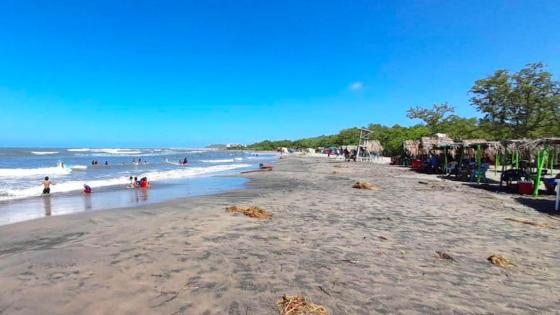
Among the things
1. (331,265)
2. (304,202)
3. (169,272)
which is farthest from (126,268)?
(304,202)

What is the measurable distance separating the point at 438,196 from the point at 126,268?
10532 mm

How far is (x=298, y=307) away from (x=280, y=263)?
4.84ft

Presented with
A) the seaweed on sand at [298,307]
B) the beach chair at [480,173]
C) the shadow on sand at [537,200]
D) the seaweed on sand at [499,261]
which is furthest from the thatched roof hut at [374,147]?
Answer: the seaweed on sand at [298,307]

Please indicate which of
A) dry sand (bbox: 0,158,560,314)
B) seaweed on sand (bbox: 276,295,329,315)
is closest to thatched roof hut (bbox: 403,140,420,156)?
dry sand (bbox: 0,158,560,314)

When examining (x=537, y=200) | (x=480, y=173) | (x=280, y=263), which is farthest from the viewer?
(x=480, y=173)

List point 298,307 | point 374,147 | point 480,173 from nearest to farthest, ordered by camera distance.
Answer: point 298,307 → point 480,173 → point 374,147

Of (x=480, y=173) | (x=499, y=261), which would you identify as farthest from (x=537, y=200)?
(x=499, y=261)

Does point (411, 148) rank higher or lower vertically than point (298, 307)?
higher

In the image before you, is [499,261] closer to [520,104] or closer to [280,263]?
[280,263]

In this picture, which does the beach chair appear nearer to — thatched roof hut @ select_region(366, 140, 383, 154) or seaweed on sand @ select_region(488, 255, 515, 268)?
seaweed on sand @ select_region(488, 255, 515, 268)

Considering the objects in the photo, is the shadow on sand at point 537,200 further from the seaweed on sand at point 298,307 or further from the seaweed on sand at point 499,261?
the seaweed on sand at point 298,307

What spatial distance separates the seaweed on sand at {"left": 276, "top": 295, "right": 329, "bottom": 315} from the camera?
3482 millimetres

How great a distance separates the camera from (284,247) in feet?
19.1

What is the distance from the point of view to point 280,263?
16.5ft
